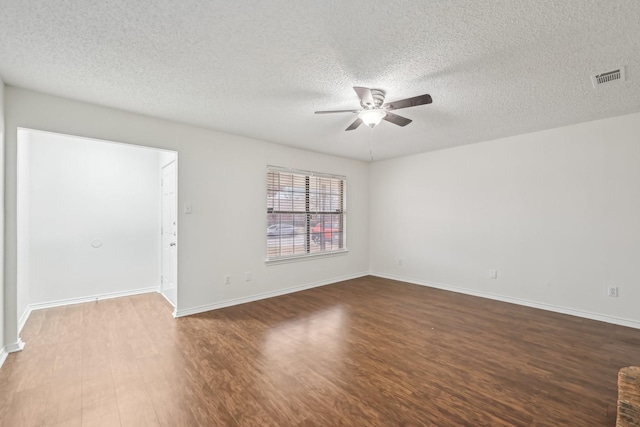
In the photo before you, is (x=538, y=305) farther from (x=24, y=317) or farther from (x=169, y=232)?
(x=24, y=317)

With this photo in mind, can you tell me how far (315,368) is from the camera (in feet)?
7.75

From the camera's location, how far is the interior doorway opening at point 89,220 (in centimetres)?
380

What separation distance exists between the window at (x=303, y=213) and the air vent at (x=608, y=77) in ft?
12.2

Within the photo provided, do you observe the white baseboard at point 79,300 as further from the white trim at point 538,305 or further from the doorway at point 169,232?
the white trim at point 538,305


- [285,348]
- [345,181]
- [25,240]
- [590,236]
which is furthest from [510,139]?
[25,240]

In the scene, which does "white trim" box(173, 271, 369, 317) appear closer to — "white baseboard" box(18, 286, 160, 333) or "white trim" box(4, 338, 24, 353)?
"white trim" box(4, 338, 24, 353)

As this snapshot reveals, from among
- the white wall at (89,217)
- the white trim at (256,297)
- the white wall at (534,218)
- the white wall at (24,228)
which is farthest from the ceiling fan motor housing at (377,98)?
the white wall at (24,228)

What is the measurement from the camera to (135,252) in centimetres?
462

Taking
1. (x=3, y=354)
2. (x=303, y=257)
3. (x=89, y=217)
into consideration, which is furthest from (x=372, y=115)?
(x=89, y=217)

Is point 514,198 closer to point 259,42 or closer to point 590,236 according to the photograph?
point 590,236

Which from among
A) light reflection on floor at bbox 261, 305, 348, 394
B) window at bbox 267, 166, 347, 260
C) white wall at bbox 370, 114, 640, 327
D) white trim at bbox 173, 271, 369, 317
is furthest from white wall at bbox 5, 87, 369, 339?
white wall at bbox 370, 114, 640, 327

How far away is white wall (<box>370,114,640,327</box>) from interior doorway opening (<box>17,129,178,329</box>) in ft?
13.7

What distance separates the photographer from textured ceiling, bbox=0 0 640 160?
1622 mm

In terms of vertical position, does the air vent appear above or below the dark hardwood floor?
above
